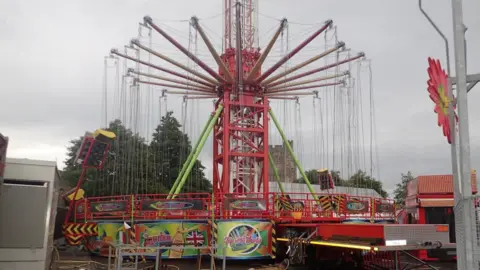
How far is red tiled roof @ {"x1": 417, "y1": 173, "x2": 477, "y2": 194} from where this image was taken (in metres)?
17.3

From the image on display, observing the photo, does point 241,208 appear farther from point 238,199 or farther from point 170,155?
point 170,155

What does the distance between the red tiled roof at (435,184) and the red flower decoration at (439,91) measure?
12120mm

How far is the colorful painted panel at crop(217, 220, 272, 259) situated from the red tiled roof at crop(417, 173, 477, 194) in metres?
6.34

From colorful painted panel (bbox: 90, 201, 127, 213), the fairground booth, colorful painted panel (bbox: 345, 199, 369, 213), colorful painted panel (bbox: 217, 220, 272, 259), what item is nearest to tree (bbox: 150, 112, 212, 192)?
colorful painted panel (bbox: 90, 201, 127, 213)

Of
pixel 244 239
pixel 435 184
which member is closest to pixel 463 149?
pixel 244 239

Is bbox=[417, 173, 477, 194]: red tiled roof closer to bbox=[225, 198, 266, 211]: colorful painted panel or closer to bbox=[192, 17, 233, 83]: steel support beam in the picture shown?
bbox=[225, 198, 266, 211]: colorful painted panel

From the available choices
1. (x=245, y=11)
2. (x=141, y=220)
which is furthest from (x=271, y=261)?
(x=245, y=11)

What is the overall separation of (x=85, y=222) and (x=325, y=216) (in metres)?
10.1

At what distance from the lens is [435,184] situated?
1744 centimetres

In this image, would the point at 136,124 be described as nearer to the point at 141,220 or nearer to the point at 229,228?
the point at 141,220

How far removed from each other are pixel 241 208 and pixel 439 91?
1106 centimetres

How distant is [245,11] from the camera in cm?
2533

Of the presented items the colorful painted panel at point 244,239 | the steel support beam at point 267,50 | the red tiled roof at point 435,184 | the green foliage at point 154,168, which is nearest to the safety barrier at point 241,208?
the colorful painted panel at point 244,239

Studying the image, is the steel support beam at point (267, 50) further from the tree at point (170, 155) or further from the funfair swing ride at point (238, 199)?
the tree at point (170, 155)
